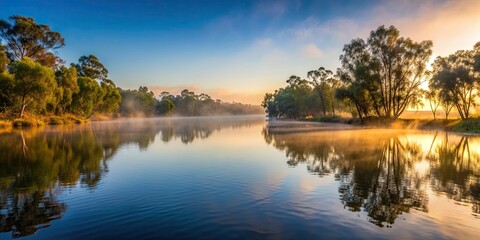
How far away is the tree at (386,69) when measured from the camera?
216 ft

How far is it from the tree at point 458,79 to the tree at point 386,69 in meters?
5.44

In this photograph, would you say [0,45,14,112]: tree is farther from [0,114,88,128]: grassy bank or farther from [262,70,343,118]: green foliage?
[262,70,343,118]: green foliage

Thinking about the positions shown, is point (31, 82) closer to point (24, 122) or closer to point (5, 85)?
point (5, 85)

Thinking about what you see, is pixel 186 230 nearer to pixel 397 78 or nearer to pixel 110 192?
pixel 110 192

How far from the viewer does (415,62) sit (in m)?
66.2

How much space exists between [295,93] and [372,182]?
129 meters

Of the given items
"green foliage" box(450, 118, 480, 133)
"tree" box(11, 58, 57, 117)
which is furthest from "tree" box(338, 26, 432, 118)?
"tree" box(11, 58, 57, 117)

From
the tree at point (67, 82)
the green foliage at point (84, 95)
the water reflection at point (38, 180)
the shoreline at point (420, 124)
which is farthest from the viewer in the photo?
the green foliage at point (84, 95)

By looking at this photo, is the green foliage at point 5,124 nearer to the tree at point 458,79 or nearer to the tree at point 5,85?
the tree at point 5,85

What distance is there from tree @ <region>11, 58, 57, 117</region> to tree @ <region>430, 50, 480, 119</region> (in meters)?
89.2

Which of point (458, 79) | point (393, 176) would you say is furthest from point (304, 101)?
point (393, 176)

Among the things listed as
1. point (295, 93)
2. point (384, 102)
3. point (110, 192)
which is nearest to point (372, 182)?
point (110, 192)

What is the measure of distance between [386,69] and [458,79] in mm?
16396

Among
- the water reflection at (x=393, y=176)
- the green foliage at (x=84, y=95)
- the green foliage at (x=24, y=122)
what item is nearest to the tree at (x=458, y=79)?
the water reflection at (x=393, y=176)
